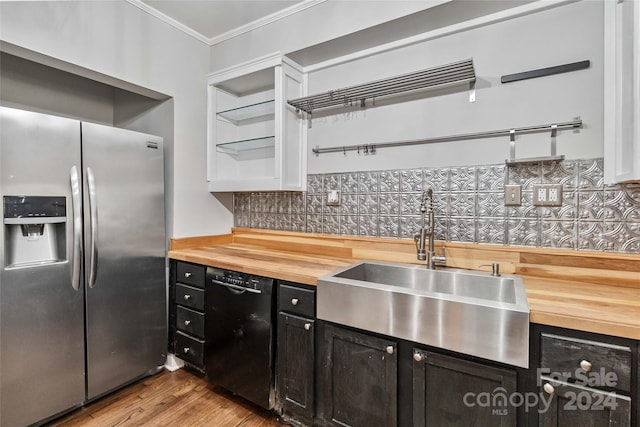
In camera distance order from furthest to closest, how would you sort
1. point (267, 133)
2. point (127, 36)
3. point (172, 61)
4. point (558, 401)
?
1. point (267, 133)
2. point (172, 61)
3. point (127, 36)
4. point (558, 401)

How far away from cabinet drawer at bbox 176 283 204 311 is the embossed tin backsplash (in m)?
0.85

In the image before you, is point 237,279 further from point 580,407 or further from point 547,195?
point 547,195

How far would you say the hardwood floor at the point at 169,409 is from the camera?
5.61 feet

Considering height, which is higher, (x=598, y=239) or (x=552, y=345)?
(x=598, y=239)

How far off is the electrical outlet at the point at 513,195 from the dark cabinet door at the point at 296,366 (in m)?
1.24

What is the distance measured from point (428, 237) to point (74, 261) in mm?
Answer: 2065

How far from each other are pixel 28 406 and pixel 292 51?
263cm

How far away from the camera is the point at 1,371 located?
1475mm

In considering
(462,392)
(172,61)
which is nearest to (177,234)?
(172,61)

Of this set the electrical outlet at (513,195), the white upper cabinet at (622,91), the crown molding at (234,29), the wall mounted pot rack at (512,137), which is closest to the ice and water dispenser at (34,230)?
the crown molding at (234,29)

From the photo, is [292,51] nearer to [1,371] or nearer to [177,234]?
[177,234]

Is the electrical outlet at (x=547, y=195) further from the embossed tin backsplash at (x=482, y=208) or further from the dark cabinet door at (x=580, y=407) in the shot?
the dark cabinet door at (x=580, y=407)

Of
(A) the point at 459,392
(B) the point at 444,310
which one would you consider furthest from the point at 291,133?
(A) the point at 459,392

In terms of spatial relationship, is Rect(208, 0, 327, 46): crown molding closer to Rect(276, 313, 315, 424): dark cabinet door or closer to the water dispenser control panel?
the water dispenser control panel
